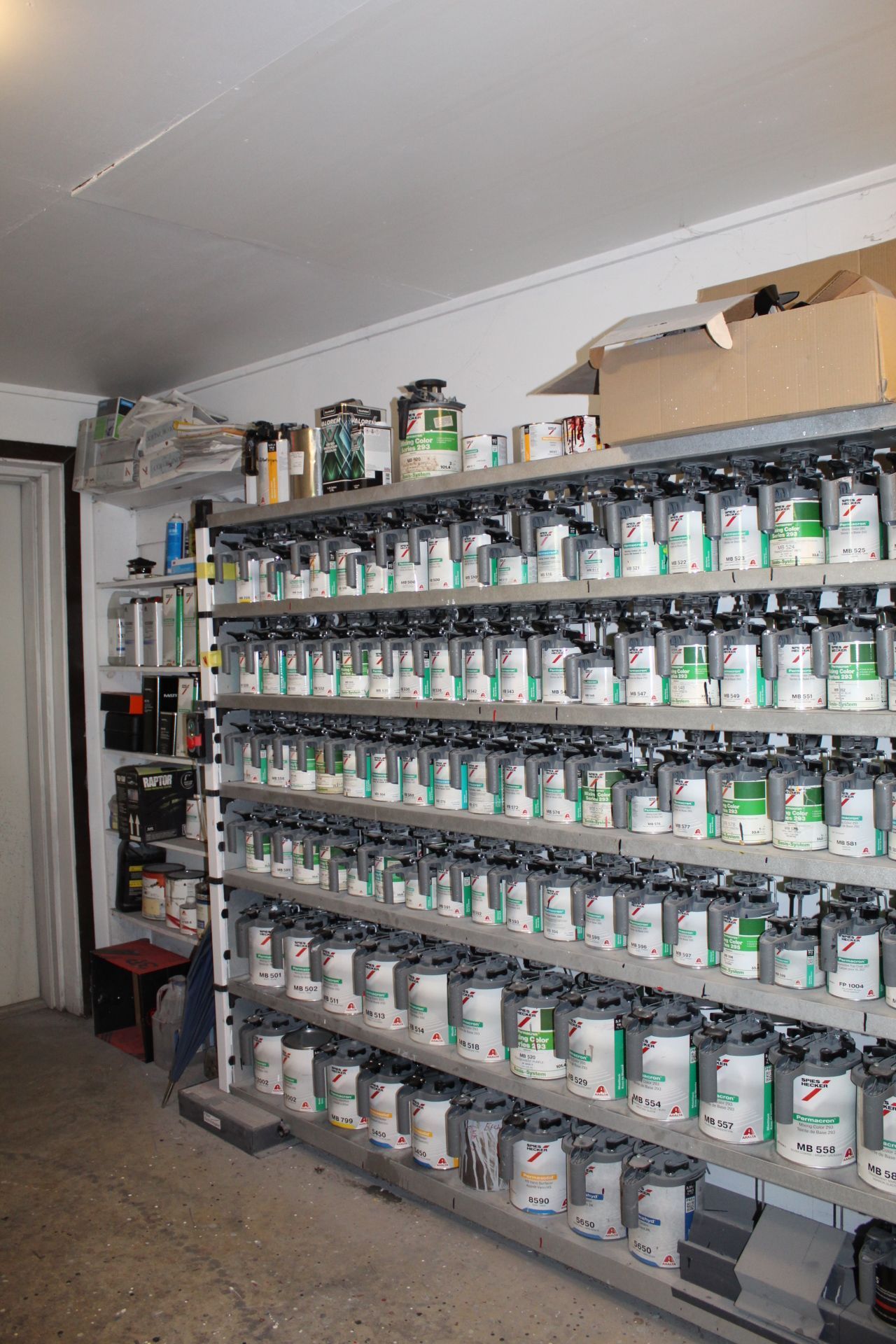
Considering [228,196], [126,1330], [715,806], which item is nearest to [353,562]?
[228,196]

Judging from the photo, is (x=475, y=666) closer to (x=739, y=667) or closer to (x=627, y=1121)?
(x=739, y=667)

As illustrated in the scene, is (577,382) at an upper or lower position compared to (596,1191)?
upper

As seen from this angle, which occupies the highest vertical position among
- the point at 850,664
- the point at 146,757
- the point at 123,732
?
the point at 850,664

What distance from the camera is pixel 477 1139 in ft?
8.61

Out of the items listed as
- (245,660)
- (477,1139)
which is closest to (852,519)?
(477,1139)

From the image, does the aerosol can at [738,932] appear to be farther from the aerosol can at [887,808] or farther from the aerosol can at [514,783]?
the aerosol can at [514,783]

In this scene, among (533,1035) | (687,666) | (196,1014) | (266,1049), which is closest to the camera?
(687,666)

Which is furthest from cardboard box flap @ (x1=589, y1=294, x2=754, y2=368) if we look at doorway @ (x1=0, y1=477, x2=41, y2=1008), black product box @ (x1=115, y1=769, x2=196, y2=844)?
doorway @ (x1=0, y1=477, x2=41, y2=1008)

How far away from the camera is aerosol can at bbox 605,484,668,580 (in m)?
2.32

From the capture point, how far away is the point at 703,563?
89.1 inches

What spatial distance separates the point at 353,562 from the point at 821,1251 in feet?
6.94

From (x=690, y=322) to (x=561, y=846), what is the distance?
1259 millimetres

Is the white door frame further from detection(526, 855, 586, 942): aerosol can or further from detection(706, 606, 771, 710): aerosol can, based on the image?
detection(706, 606, 771, 710): aerosol can

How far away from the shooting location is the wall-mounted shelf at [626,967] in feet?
6.52
